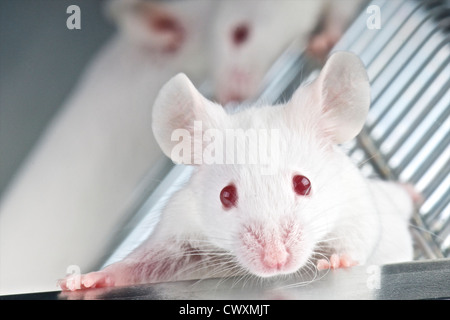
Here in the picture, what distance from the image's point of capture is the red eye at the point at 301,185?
2.79 feet

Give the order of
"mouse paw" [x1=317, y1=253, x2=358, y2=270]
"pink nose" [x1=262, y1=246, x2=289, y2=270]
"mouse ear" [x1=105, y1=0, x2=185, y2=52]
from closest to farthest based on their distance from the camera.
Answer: "pink nose" [x1=262, y1=246, x2=289, y2=270]
"mouse paw" [x1=317, y1=253, x2=358, y2=270]
"mouse ear" [x1=105, y1=0, x2=185, y2=52]

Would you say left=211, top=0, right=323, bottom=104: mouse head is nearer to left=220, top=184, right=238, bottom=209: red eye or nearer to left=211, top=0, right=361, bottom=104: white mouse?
left=211, top=0, right=361, bottom=104: white mouse

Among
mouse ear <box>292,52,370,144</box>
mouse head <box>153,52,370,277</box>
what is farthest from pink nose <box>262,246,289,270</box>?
mouse ear <box>292,52,370,144</box>

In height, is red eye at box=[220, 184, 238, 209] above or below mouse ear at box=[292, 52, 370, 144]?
below

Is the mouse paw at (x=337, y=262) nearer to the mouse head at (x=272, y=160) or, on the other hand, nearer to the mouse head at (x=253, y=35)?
the mouse head at (x=272, y=160)

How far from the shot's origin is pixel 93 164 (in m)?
0.98

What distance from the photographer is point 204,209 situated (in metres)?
0.90

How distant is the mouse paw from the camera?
886 mm

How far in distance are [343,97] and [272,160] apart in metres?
0.16

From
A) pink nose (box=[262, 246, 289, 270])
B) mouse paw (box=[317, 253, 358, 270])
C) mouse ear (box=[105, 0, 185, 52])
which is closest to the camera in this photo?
pink nose (box=[262, 246, 289, 270])

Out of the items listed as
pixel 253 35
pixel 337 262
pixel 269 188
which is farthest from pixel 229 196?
pixel 253 35

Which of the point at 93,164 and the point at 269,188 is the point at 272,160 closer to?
the point at 269,188

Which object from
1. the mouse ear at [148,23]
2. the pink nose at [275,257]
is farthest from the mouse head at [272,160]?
the mouse ear at [148,23]

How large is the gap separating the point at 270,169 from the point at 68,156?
0.35 meters
